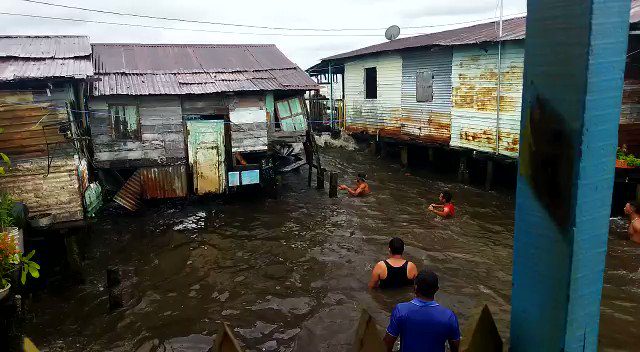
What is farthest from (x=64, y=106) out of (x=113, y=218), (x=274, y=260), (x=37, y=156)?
(x=274, y=260)

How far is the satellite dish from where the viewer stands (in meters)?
24.1

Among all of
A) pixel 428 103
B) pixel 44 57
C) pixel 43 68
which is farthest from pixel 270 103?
pixel 428 103

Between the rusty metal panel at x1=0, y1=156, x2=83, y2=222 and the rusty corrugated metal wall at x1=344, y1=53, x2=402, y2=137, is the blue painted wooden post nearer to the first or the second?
the rusty metal panel at x1=0, y1=156, x2=83, y2=222

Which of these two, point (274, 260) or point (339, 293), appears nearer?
point (339, 293)

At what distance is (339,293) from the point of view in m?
8.55

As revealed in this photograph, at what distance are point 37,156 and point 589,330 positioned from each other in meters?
11.4

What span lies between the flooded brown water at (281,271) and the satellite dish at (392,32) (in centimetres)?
1160

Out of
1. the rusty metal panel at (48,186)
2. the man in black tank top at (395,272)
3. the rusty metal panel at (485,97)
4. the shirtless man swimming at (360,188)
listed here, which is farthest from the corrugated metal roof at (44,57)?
the rusty metal panel at (485,97)

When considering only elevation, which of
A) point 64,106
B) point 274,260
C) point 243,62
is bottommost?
point 274,260

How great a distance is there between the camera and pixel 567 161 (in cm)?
169

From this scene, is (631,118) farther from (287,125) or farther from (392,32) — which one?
(392,32)

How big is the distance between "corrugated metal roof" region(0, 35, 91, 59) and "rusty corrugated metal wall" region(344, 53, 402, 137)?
1267 cm

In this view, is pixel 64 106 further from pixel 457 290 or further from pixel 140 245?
pixel 457 290

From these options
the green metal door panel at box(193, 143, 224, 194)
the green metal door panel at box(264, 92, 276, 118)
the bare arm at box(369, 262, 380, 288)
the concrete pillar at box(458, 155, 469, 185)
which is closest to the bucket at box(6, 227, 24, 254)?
the bare arm at box(369, 262, 380, 288)
